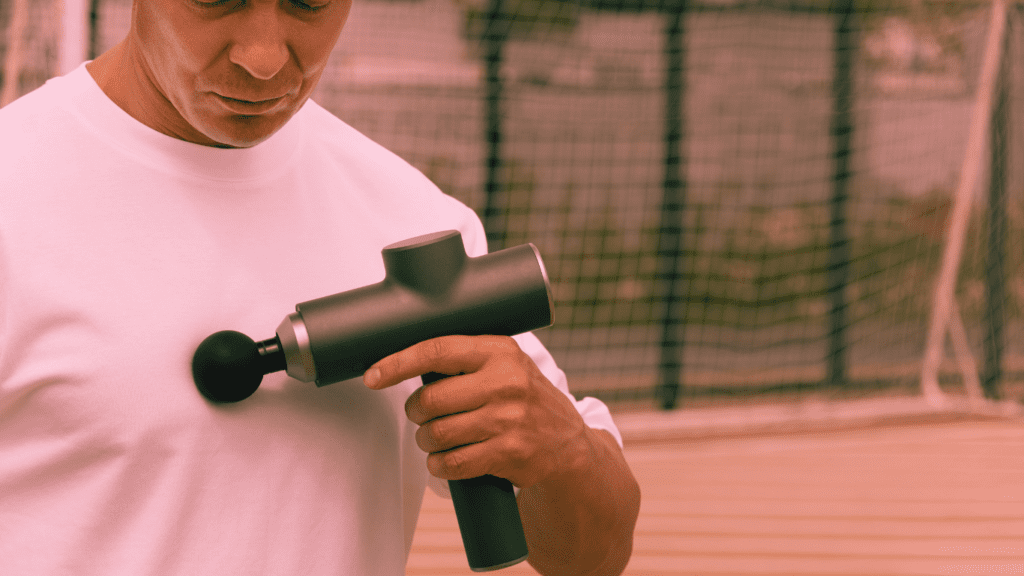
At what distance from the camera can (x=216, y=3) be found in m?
0.59

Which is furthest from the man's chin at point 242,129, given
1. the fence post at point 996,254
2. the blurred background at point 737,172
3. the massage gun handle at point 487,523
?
the fence post at point 996,254

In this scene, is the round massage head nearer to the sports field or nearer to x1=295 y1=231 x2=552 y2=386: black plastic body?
x1=295 y1=231 x2=552 y2=386: black plastic body

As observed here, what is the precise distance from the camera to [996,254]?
3.69 meters

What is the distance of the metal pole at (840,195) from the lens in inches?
143

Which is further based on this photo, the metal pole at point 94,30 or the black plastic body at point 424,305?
Answer: the metal pole at point 94,30

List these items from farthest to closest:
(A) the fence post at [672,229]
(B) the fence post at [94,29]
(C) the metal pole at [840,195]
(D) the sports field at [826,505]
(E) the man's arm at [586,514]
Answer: (C) the metal pole at [840,195] < (A) the fence post at [672,229] < (B) the fence post at [94,29] < (D) the sports field at [826,505] < (E) the man's arm at [586,514]

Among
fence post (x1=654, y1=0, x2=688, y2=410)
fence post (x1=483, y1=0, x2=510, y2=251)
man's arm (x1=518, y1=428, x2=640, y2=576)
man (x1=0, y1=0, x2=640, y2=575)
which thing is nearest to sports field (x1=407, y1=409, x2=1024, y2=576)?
fence post (x1=654, y1=0, x2=688, y2=410)

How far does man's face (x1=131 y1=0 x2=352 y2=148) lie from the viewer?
1.95ft

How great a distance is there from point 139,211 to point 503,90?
9.02 ft

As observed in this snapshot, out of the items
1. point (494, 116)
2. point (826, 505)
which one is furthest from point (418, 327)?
point (494, 116)

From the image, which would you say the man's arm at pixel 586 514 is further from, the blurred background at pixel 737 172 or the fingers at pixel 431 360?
the blurred background at pixel 737 172

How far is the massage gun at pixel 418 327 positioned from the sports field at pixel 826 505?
1.55 metres

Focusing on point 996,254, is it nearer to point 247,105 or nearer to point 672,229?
point 672,229

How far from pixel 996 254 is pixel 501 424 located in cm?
370
